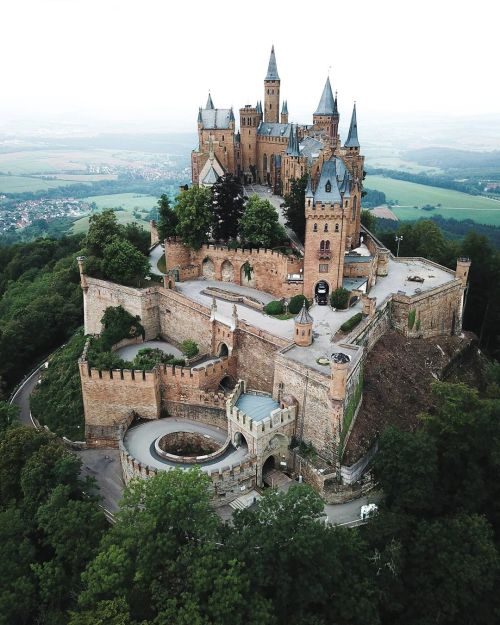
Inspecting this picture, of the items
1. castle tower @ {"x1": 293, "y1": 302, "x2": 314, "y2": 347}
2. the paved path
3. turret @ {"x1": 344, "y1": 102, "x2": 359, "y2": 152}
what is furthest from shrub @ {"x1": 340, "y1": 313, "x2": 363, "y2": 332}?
turret @ {"x1": 344, "y1": 102, "x2": 359, "y2": 152}

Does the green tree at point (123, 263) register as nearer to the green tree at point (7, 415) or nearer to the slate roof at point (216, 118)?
the green tree at point (7, 415)

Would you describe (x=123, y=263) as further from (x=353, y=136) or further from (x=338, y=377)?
(x=353, y=136)

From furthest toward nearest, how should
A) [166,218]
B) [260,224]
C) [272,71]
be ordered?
[272,71] < [166,218] < [260,224]

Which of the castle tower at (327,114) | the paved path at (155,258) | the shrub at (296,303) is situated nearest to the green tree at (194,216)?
the paved path at (155,258)

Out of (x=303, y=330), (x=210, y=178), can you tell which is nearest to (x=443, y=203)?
(x=210, y=178)

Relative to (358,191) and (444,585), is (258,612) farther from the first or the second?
(358,191)

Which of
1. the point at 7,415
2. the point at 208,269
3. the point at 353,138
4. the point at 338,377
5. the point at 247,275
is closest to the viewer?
the point at 338,377

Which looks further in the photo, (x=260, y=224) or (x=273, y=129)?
(x=273, y=129)

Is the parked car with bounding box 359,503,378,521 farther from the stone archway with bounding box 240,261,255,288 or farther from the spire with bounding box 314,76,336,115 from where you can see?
the spire with bounding box 314,76,336,115
